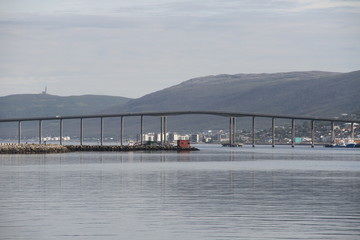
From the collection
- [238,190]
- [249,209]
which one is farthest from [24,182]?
[249,209]

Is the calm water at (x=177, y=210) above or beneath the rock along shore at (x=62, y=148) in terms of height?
beneath

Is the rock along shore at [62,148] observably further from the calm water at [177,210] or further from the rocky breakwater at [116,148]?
the calm water at [177,210]

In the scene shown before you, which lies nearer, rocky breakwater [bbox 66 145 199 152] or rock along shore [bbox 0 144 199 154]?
rock along shore [bbox 0 144 199 154]

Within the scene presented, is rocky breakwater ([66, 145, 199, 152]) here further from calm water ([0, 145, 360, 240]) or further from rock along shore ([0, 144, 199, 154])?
calm water ([0, 145, 360, 240])

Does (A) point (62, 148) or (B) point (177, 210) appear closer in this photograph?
(B) point (177, 210)

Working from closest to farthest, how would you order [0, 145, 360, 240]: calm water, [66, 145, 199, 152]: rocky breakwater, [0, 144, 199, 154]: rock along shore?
1. [0, 145, 360, 240]: calm water
2. [0, 144, 199, 154]: rock along shore
3. [66, 145, 199, 152]: rocky breakwater

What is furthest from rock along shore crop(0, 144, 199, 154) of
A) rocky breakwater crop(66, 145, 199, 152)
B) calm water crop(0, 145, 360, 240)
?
calm water crop(0, 145, 360, 240)

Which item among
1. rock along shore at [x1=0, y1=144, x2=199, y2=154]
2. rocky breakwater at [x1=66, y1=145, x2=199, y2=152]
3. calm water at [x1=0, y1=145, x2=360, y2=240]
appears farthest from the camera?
rocky breakwater at [x1=66, y1=145, x2=199, y2=152]

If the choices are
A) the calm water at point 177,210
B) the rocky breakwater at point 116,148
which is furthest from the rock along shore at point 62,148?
the calm water at point 177,210

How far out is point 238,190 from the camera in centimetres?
3772

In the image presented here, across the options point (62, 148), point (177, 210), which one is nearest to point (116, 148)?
point (62, 148)

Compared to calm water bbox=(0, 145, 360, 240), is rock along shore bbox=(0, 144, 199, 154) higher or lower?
higher

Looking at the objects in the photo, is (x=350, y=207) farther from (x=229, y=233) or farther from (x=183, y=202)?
(x=229, y=233)

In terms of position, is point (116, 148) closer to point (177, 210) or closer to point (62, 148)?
point (62, 148)
